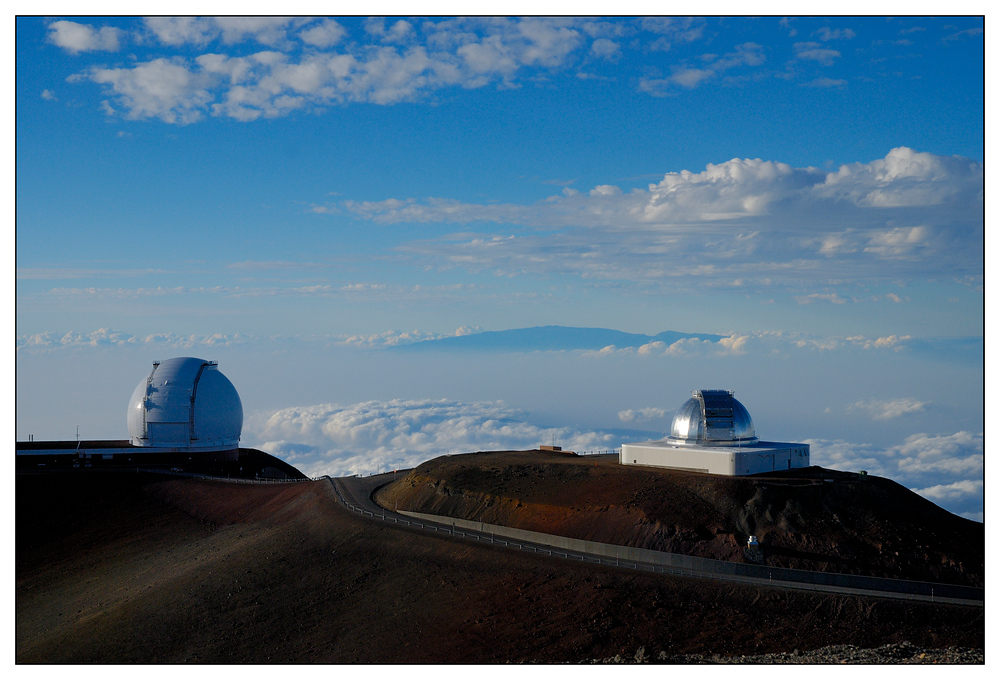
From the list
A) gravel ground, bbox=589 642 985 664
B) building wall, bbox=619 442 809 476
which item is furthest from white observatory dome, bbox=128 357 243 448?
gravel ground, bbox=589 642 985 664

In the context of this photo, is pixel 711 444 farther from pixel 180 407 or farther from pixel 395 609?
pixel 180 407

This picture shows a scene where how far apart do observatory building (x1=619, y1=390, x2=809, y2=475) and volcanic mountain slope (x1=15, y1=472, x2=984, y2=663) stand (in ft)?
41.8

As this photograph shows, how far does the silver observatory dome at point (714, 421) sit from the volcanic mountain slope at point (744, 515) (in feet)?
11.9

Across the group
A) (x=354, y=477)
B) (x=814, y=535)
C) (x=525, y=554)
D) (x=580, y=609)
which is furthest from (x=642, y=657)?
(x=354, y=477)

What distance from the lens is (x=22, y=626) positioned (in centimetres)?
4147

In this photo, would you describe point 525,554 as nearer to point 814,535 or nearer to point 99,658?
point 814,535

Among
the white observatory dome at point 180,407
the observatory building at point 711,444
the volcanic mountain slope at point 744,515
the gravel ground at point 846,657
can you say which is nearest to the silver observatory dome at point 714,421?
the observatory building at point 711,444

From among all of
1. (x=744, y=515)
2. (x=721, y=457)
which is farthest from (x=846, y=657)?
(x=721, y=457)

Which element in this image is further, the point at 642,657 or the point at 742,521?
the point at 742,521

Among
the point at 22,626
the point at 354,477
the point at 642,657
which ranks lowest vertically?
the point at 22,626

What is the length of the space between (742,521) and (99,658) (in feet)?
103

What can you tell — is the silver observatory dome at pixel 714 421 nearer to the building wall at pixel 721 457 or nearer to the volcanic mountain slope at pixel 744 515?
the building wall at pixel 721 457

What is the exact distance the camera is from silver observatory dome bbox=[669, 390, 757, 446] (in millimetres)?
49500

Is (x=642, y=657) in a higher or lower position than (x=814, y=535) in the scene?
lower
